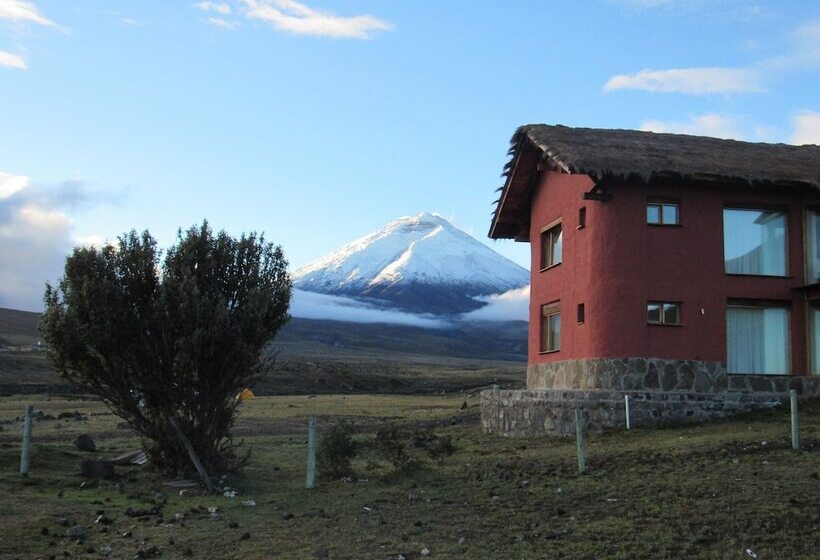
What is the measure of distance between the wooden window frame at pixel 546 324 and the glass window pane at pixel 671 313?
3.40 metres

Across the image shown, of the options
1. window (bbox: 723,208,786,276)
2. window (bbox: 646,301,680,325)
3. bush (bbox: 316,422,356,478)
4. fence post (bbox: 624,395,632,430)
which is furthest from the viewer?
window (bbox: 723,208,786,276)

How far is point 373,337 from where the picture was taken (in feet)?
625

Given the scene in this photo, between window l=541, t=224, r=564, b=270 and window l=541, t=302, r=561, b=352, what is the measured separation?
1211 millimetres

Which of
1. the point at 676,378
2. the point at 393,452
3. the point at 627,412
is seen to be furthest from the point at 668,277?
the point at 393,452

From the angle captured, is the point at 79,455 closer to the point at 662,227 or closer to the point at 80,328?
the point at 80,328

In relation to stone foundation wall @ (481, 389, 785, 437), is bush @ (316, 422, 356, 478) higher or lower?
lower

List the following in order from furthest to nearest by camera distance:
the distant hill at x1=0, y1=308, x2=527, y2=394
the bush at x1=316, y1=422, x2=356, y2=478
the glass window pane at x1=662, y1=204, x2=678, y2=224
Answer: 1. the distant hill at x1=0, y1=308, x2=527, y2=394
2. the glass window pane at x1=662, y1=204, x2=678, y2=224
3. the bush at x1=316, y1=422, x2=356, y2=478

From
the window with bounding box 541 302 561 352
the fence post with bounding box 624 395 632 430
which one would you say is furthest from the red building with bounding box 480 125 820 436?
the window with bounding box 541 302 561 352

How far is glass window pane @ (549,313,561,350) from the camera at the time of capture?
22266mm

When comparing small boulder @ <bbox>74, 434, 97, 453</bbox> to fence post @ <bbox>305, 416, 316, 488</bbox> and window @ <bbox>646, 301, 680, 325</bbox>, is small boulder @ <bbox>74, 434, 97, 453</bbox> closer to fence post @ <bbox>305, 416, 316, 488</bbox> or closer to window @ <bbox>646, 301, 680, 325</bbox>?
fence post @ <bbox>305, 416, 316, 488</bbox>

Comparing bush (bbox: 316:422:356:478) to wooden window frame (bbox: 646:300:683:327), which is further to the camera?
wooden window frame (bbox: 646:300:683:327)

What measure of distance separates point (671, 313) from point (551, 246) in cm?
495

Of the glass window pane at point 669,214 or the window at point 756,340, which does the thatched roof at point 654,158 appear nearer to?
the glass window pane at point 669,214

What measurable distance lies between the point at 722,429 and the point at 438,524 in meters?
8.74
